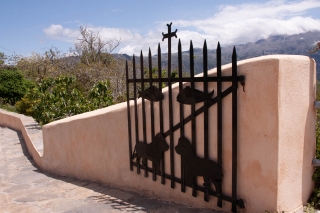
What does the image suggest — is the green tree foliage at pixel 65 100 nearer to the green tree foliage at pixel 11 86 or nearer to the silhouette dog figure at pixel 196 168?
the silhouette dog figure at pixel 196 168

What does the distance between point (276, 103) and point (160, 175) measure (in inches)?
64.1

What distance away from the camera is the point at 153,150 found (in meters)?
3.36

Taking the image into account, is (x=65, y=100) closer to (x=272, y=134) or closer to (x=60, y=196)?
(x=60, y=196)

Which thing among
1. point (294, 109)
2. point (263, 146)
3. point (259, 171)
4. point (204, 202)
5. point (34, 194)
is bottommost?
point (34, 194)

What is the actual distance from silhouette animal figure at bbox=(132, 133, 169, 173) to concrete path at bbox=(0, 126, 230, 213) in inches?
18.4

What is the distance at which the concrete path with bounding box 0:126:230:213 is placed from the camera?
135 inches

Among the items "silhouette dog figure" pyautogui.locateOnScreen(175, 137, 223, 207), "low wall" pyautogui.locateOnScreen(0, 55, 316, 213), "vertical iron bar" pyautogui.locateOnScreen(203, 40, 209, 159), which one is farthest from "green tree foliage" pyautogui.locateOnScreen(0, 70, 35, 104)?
"low wall" pyautogui.locateOnScreen(0, 55, 316, 213)

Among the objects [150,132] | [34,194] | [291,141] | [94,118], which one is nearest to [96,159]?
[94,118]

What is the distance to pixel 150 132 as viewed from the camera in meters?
3.45

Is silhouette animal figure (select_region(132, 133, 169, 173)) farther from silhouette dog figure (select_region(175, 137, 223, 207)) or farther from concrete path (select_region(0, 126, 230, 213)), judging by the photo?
concrete path (select_region(0, 126, 230, 213))

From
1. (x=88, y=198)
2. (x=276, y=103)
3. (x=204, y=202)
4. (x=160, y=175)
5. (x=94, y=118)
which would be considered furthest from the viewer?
(x=94, y=118)

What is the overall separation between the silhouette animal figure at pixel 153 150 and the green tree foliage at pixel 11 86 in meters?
16.4

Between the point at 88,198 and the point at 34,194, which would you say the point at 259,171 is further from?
the point at 34,194

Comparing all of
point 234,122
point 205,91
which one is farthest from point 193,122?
point 234,122
